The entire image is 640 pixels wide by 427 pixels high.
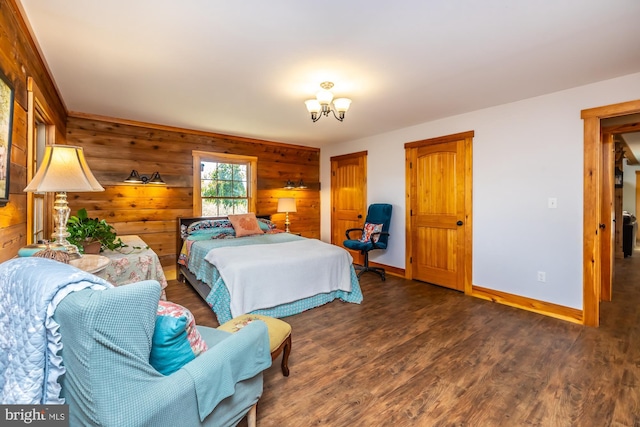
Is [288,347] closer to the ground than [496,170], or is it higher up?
closer to the ground

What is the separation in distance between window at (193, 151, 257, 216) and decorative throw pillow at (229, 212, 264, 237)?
60 cm

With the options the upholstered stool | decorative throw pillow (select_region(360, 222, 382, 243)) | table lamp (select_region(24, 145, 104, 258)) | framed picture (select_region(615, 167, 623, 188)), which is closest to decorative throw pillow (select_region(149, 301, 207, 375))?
the upholstered stool

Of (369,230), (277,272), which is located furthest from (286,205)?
(277,272)

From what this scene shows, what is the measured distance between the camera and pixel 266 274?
9.81 feet

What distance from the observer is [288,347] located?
2.02m

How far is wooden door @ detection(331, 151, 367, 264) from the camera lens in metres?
5.36

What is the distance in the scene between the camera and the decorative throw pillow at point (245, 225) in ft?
14.6

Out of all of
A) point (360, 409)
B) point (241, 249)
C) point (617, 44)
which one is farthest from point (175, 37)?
point (617, 44)

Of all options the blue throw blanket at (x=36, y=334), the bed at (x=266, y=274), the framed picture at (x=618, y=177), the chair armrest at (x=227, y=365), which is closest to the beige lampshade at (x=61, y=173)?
the blue throw blanket at (x=36, y=334)

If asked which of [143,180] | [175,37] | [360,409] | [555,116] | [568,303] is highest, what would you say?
[175,37]

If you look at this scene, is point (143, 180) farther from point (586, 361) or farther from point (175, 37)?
point (586, 361)

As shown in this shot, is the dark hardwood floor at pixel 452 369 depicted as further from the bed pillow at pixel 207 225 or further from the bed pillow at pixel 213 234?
the bed pillow at pixel 207 225

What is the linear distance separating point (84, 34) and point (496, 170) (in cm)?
402

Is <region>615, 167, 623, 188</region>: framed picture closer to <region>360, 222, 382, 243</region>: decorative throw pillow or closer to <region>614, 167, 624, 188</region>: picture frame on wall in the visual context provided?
<region>614, 167, 624, 188</region>: picture frame on wall
